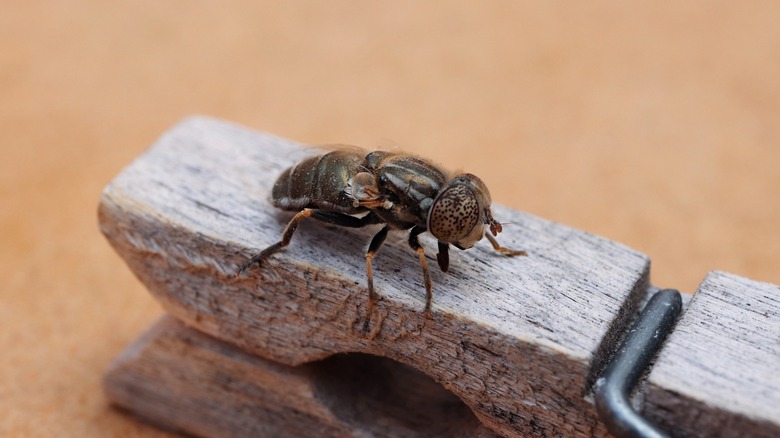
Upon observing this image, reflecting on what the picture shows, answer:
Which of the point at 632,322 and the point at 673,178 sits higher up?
the point at 673,178

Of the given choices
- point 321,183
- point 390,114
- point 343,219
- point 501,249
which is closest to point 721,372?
point 501,249

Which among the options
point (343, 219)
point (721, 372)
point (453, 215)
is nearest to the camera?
point (721, 372)

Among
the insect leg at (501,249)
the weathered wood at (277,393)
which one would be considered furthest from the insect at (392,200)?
the weathered wood at (277,393)

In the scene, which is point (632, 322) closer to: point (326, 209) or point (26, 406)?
point (326, 209)

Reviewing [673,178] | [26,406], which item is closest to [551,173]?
[673,178]

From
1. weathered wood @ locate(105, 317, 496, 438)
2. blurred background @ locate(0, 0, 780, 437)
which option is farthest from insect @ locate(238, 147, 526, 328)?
blurred background @ locate(0, 0, 780, 437)

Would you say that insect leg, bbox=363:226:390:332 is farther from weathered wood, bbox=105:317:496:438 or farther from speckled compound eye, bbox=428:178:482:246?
weathered wood, bbox=105:317:496:438

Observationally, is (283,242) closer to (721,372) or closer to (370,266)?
(370,266)
